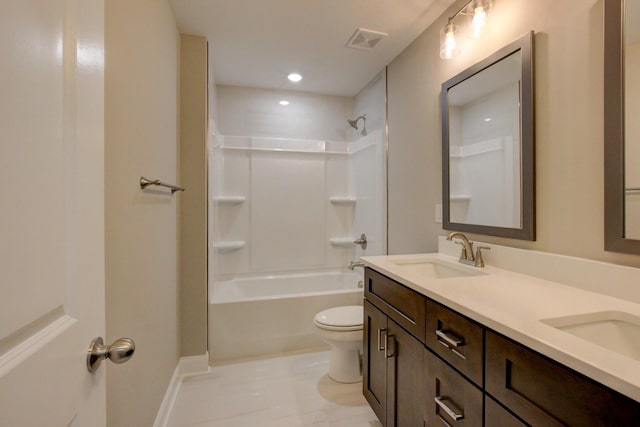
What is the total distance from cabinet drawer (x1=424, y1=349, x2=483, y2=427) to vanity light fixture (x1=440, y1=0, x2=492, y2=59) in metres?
1.56

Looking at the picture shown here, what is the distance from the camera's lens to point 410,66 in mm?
2188

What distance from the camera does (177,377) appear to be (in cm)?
199

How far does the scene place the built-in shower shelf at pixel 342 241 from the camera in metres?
3.31

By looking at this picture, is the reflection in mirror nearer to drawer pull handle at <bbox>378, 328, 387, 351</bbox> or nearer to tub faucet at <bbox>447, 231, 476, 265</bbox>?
tub faucet at <bbox>447, 231, 476, 265</bbox>

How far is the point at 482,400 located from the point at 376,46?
2.25 meters

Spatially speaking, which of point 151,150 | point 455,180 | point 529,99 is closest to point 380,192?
point 455,180

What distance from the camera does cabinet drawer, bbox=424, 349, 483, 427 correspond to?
0.89 metres

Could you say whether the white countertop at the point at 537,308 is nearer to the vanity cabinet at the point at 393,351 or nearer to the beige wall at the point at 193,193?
the vanity cabinet at the point at 393,351

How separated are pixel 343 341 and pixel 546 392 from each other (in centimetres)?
141

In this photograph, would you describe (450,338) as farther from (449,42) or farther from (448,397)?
(449,42)

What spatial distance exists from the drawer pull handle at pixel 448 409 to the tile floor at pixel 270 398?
782 millimetres

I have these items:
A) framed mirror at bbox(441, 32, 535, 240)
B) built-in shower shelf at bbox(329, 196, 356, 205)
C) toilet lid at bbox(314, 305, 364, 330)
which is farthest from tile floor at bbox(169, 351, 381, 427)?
built-in shower shelf at bbox(329, 196, 356, 205)

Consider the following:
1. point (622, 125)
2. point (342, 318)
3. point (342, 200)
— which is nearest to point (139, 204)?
point (342, 318)

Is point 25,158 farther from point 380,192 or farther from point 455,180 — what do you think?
point 380,192
